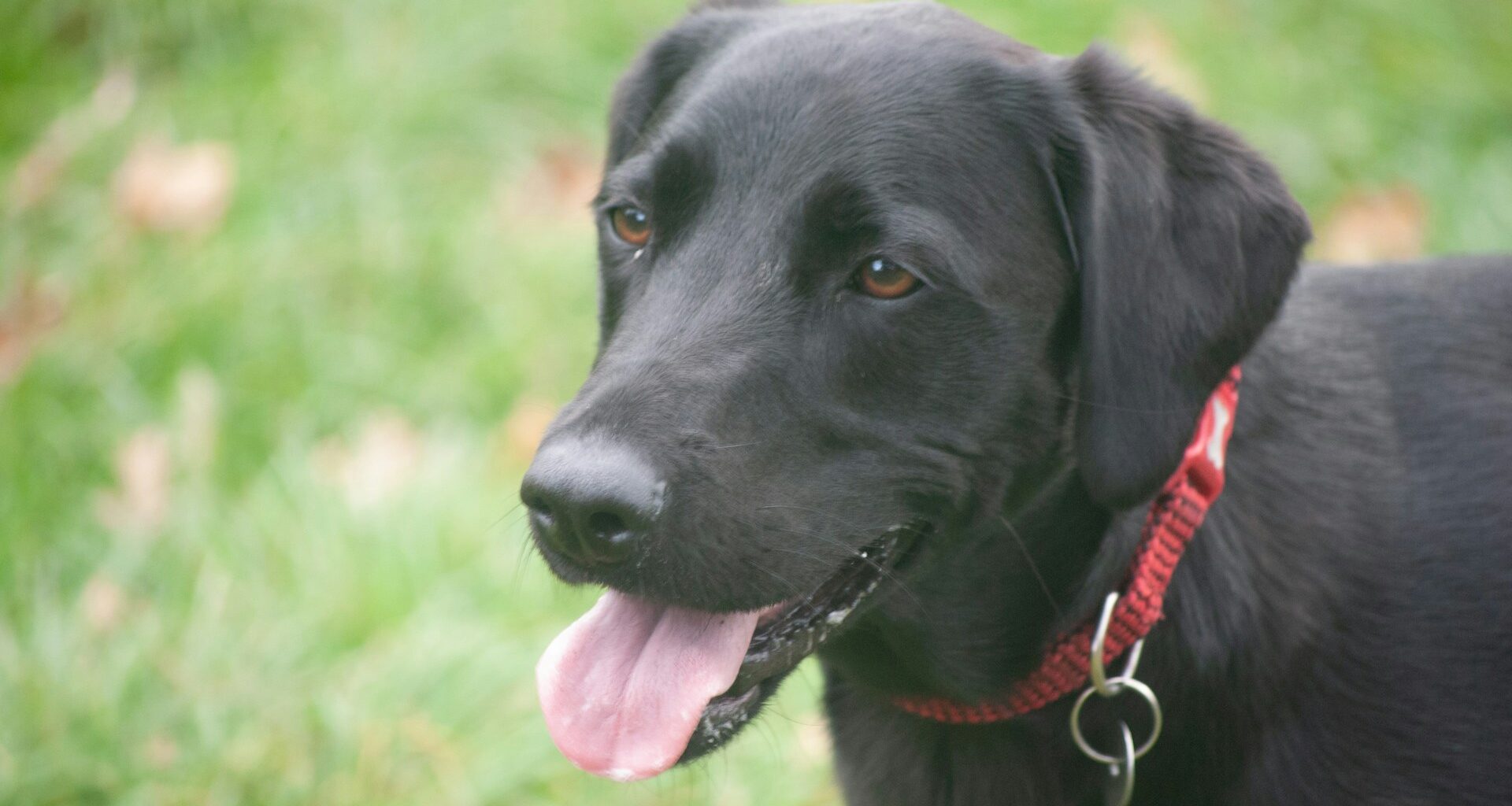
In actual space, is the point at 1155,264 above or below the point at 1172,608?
above

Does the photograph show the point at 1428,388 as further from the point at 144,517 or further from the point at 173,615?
the point at 144,517

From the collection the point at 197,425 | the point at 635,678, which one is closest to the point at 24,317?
the point at 197,425

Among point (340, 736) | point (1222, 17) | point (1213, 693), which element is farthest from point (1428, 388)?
point (1222, 17)

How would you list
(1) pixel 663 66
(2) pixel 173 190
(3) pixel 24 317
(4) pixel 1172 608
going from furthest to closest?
(2) pixel 173 190 < (3) pixel 24 317 < (1) pixel 663 66 < (4) pixel 1172 608

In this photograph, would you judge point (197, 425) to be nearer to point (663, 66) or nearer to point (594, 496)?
point (663, 66)

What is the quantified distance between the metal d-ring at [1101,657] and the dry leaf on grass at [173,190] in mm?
3851

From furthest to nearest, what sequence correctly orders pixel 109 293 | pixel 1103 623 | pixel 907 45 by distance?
pixel 109 293 → pixel 907 45 → pixel 1103 623

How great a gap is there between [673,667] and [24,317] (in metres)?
3.36

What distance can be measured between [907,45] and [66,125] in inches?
161

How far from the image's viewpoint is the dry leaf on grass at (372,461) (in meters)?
3.98

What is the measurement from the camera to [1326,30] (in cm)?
601

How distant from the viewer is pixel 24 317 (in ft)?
14.6

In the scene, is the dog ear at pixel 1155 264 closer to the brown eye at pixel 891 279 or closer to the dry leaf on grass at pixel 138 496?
the brown eye at pixel 891 279

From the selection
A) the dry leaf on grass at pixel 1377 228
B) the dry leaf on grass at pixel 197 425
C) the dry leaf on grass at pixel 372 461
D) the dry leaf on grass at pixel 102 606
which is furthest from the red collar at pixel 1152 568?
the dry leaf on grass at pixel 1377 228
